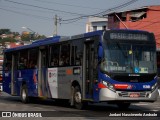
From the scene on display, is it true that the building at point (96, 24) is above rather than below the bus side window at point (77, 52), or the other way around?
above

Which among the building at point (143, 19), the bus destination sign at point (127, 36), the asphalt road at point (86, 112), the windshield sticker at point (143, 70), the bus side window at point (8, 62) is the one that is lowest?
the asphalt road at point (86, 112)

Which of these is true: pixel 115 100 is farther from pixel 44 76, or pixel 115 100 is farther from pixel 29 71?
pixel 29 71

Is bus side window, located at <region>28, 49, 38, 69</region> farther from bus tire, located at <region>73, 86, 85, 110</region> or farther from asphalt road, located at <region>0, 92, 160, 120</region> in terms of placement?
bus tire, located at <region>73, 86, 85, 110</region>

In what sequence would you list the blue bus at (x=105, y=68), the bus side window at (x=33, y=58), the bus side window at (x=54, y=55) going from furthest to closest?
1. the bus side window at (x=33, y=58)
2. the bus side window at (x=54, y=55)
3. the blue bus at (x=105, y=68)

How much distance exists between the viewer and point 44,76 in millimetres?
23219

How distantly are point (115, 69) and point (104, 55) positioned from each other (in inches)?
25.4

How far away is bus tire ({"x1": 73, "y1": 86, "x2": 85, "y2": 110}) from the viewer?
1894cm

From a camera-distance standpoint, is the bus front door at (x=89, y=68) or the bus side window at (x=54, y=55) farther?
the bus side window at (x=54, y=55)

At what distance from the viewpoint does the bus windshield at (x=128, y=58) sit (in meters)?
17.2

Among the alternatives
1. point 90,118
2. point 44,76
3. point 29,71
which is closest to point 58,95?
point 44,76

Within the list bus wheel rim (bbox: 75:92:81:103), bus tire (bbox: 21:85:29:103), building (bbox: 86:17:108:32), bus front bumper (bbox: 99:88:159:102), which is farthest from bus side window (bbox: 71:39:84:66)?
building (bbox: 86:17:108:32)

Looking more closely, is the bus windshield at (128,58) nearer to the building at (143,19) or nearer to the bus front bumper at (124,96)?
the bus front bumper at (124,96)

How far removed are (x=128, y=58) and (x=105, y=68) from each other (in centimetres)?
95

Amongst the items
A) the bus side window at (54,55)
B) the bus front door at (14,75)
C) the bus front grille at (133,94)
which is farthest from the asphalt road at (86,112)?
the bus front door at (14,75)
